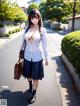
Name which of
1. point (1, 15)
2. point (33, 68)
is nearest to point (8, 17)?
point (1, 15)

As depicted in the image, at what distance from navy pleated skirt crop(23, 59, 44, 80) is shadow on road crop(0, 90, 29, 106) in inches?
22.2

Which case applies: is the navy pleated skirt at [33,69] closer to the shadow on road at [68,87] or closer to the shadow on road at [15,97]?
the shadow on road at [15,97]

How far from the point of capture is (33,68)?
687 centimetres

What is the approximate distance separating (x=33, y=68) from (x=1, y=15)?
1153 inches

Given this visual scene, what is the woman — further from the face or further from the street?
the street

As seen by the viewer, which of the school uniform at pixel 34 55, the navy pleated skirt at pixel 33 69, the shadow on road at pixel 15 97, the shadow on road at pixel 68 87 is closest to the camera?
the shadow on road at pixel 15 97

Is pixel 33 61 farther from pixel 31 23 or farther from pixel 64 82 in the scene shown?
pixel 64 82

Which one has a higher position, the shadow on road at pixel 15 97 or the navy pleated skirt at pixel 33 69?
the navy pleated skirt at pixel 33 69

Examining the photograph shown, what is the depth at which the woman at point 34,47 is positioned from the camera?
264 inches

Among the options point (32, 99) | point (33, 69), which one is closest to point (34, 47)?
point (33, 69)

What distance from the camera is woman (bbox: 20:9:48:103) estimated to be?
6.70 m

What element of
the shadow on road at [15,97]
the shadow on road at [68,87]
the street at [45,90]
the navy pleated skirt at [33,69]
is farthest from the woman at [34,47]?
the shadow on road at [68,87]

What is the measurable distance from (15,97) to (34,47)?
51.7 inches

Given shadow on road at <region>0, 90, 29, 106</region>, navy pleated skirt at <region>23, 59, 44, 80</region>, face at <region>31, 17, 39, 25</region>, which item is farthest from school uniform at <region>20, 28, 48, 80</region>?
shadow on road at <region>0, 90, 29, 106</region>
